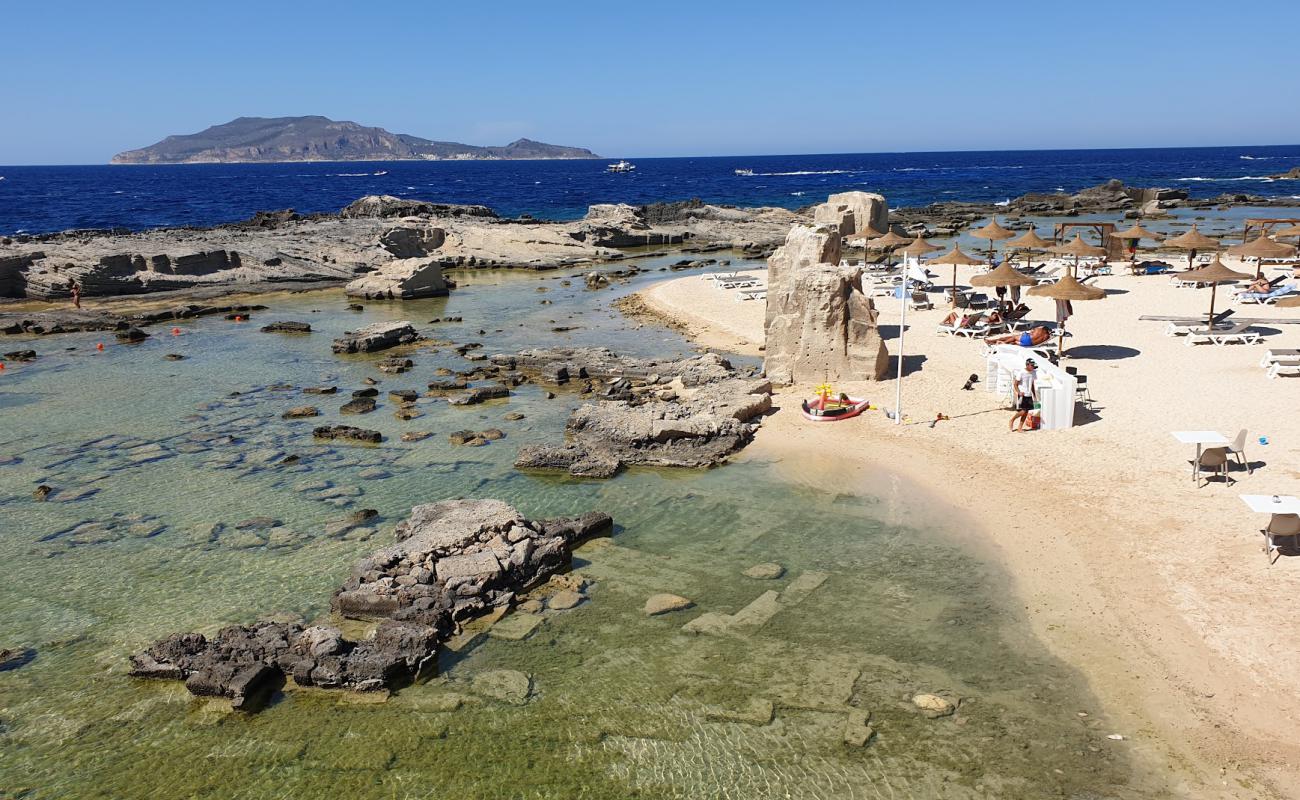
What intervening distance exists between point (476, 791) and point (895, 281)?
28.8 meters

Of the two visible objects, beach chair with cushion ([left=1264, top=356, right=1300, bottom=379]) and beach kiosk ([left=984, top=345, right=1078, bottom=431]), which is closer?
beach kiosk ([left=984, top=345, right=1078, bottom=431])

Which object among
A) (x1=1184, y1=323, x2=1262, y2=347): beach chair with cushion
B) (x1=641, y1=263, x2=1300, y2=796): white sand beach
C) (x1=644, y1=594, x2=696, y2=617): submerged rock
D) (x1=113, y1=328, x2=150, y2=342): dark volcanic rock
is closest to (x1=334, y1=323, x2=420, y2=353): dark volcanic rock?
(x1=113, y1=328, x2=150, y2=342): dark volcanic rock

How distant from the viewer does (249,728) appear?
8.88 meters

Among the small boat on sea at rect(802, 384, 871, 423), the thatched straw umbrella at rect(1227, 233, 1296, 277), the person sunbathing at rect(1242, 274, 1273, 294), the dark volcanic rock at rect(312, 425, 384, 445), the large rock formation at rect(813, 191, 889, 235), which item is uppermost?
the large rock formation at rect(813, 191, 889, 235)

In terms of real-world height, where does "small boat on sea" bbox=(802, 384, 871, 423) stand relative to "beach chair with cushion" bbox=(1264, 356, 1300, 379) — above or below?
below

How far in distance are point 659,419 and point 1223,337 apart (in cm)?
1418

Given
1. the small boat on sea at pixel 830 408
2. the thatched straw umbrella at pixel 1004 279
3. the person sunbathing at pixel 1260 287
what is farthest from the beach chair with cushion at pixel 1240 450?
the person sunbathing at pixel 1260 287

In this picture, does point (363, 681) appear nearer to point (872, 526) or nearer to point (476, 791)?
point (476, 791)

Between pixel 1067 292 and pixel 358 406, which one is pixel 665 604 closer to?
pixel 358 406

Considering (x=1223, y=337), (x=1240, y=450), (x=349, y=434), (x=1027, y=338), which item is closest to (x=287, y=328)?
(x=349, y=434)

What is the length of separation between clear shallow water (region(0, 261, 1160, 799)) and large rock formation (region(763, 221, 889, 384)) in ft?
16.9

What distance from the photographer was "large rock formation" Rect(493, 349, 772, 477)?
628 inches

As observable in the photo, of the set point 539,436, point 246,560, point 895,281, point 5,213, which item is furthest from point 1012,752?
point 5,213

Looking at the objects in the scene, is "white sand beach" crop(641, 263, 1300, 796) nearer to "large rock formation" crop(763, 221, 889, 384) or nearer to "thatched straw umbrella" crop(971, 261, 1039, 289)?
"large rock formation" crop(763, 221, 889, 384)
